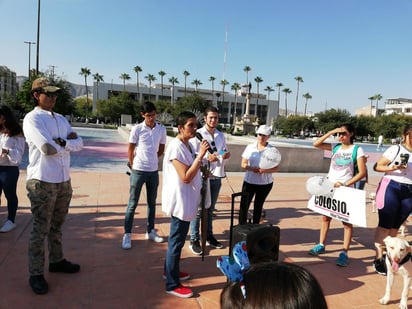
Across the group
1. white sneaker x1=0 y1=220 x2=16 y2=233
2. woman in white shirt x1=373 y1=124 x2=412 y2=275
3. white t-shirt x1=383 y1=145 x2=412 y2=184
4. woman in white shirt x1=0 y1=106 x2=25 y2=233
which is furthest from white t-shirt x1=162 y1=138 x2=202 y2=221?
white sneaker x1=0 y1=220 x2=16 y2=233

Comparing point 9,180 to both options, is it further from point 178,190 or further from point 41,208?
point 178,190

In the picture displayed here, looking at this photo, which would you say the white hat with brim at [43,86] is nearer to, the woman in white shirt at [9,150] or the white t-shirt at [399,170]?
the woman in white shirt at [9,150]

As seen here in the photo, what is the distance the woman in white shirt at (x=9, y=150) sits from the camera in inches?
167

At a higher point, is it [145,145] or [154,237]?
[145,145]

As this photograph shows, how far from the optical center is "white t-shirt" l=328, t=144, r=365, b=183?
3947 millimetres

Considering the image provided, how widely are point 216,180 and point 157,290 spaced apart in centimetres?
181

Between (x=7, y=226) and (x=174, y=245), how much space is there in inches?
119

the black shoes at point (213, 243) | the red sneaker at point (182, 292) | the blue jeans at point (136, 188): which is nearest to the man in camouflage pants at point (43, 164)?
the blue jeans at point (136, 188)

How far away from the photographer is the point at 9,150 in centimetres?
423

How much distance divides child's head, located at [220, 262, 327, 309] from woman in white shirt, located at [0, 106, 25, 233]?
4.40 meters

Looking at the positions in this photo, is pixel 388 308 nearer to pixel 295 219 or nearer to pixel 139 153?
pixel 295 219

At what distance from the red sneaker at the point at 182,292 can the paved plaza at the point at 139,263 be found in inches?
1.8

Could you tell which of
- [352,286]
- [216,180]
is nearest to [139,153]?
[216,180]

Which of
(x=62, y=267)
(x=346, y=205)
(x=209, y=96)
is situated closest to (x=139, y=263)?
(x=62, y=267)
